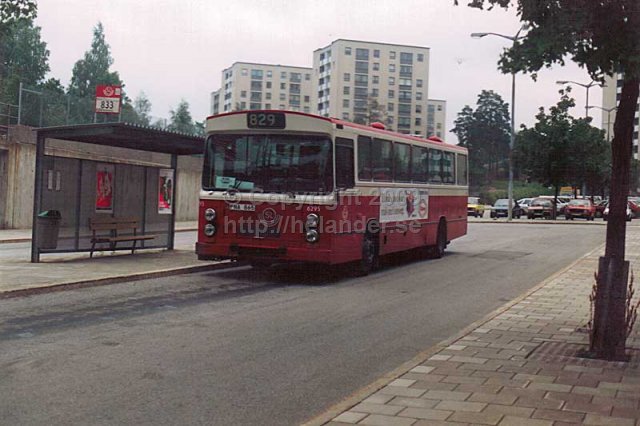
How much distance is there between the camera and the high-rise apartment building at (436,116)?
58822 millimetres

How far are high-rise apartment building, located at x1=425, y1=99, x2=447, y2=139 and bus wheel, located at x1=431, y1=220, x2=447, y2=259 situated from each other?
121 ft

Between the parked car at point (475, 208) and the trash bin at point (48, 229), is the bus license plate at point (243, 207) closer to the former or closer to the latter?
the trash bin at point (48, 229)

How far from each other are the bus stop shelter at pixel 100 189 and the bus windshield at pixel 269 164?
1.88 metres

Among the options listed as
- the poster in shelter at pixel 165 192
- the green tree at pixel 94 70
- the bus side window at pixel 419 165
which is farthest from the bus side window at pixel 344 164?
the green tree at pixel 94 70

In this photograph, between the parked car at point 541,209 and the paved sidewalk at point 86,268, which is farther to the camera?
the parked car at point 541,209

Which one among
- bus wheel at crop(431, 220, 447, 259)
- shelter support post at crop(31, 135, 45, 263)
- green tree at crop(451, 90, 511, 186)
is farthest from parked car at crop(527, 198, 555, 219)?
green tree at crop(451, 90, 511, 186)

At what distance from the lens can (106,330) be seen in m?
8.58

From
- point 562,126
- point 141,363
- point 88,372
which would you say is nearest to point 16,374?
point 88,372

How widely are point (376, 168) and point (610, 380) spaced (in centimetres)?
944

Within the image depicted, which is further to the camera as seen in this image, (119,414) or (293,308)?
(293,308)

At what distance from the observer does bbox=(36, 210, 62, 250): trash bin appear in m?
14.9

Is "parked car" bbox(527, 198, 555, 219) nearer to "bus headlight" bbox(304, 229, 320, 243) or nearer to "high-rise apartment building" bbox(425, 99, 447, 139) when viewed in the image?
"high-rise apartment building" bbox(425, 99, 447, 139)

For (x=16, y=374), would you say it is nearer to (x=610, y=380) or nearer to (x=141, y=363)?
(x=141, y=363)

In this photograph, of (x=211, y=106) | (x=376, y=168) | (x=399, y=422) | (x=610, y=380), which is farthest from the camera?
(x=211, y=106)
